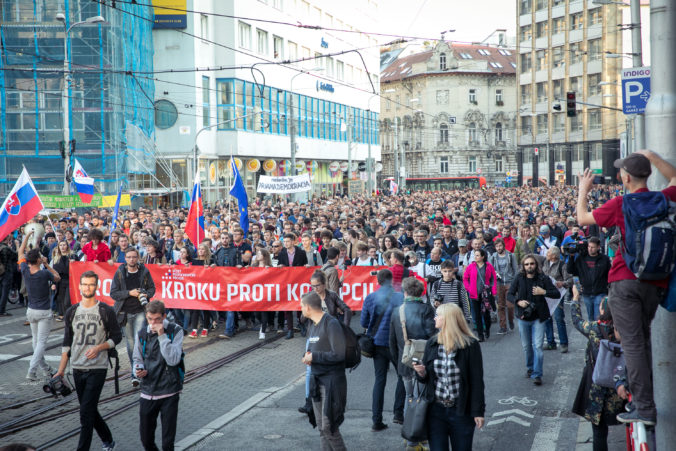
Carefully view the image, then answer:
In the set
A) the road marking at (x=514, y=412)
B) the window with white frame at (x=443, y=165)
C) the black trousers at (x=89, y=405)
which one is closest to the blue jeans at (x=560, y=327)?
the road marking at (x=514, y=412)

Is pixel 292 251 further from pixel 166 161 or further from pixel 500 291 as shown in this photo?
pixel 166 161

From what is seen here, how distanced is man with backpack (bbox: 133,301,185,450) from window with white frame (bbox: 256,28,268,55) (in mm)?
46910

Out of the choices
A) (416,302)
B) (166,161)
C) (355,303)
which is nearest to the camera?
(416,302)

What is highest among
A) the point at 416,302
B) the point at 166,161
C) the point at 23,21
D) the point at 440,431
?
the point at 23,21

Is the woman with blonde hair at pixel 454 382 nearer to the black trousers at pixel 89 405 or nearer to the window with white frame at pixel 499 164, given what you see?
the black trousers at pixel 89 405

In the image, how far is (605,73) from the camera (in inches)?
2889

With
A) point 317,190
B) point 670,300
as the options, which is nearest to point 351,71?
point 317,190

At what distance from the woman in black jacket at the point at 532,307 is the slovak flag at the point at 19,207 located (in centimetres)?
745

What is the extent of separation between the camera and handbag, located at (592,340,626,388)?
19.7 ft

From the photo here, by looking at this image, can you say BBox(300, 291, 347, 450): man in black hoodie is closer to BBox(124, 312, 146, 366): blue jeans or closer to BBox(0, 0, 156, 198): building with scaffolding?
BBox(124, 312, 146, 366): blue jeans

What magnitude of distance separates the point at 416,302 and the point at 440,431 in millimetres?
1877

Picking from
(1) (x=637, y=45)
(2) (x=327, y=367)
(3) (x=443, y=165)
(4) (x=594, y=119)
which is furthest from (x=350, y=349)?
(3) (x=443, y=165)

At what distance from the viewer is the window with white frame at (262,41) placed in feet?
170

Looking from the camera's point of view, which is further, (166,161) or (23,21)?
(166,161)
